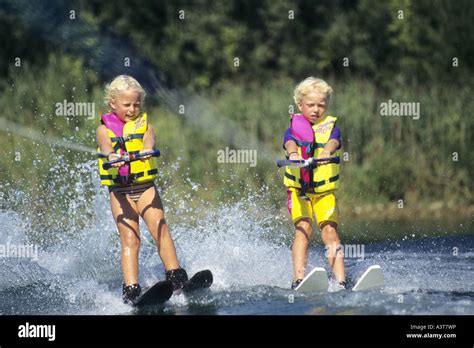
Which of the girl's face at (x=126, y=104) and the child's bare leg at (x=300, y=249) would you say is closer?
the girl's face at (x=126, y=104)

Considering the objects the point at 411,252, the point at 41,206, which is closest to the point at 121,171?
the point at 411,252

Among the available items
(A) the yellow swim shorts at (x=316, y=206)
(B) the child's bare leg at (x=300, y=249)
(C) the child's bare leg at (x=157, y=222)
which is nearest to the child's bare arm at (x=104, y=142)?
(C) the child's bare leg at (x=157, y=222)

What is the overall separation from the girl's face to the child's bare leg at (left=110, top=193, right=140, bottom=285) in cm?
66

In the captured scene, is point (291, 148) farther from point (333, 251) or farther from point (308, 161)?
point (333, 251)

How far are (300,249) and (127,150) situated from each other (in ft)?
5.40

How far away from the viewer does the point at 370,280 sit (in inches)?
358

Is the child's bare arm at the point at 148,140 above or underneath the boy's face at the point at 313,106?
underneath

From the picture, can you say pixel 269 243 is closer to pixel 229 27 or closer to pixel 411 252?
pixel 411 252

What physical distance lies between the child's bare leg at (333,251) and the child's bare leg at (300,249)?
0.15 meters

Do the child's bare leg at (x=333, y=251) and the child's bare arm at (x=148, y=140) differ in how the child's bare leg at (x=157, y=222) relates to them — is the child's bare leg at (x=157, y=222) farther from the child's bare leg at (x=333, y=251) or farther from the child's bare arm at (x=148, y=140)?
the child's bare leg at (x=333, y=251)

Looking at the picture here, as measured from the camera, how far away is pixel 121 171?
9.02m

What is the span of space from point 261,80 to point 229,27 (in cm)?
147

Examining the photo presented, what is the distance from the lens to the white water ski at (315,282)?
8891 millimetres

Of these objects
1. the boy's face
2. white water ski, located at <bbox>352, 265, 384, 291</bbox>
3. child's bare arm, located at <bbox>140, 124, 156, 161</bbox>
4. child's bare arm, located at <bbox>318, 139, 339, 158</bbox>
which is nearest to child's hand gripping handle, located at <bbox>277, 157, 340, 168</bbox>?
child's bare arm, located at <bbox>318, 139, 339, 158</bbox>
